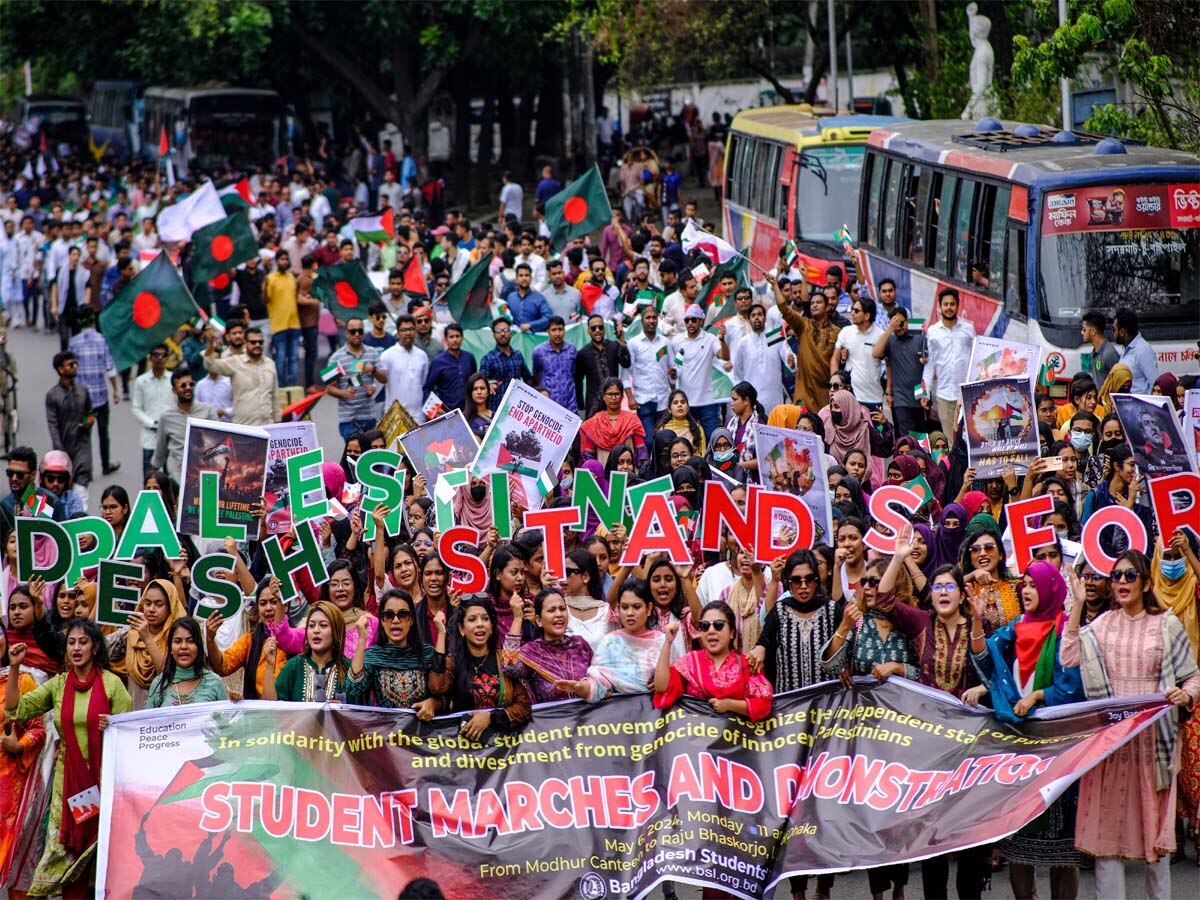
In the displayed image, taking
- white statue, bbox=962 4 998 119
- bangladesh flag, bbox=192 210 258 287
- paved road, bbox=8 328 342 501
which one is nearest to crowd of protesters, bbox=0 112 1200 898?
bangladesh flag, bbox=192 210 258 287

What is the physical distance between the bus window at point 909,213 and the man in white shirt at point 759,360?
157 inches

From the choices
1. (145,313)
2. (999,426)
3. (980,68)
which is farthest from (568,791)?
(980,68)

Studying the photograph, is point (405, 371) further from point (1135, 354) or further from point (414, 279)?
point (1135, 354)

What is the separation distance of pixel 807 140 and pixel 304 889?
15.9m

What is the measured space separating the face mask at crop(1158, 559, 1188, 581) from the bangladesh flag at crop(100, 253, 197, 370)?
855cm

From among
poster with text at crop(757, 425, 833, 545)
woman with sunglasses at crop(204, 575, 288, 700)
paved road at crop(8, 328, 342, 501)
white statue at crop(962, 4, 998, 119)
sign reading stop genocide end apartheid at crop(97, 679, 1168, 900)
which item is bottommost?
paved road at crop(8, 328, 342, 501)

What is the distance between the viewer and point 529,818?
25.3ft

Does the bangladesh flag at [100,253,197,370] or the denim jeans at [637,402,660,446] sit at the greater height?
the bangladesh flag at [100,253,197,370]

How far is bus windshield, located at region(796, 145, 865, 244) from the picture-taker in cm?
2181

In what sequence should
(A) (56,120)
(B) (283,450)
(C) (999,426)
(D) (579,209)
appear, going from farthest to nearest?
(A) (56,120) → (D) (579,209) → (C) (999,426) → (B) (283,450)

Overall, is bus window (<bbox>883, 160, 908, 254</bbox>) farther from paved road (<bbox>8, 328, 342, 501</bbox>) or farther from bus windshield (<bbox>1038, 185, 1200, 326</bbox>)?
paved road (<bbox>8, 328, 342, 501</bbox>)

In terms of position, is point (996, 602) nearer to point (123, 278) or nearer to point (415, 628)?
point (415, 628)

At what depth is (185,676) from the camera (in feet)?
26.6

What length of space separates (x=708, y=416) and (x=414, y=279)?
13.0ft
